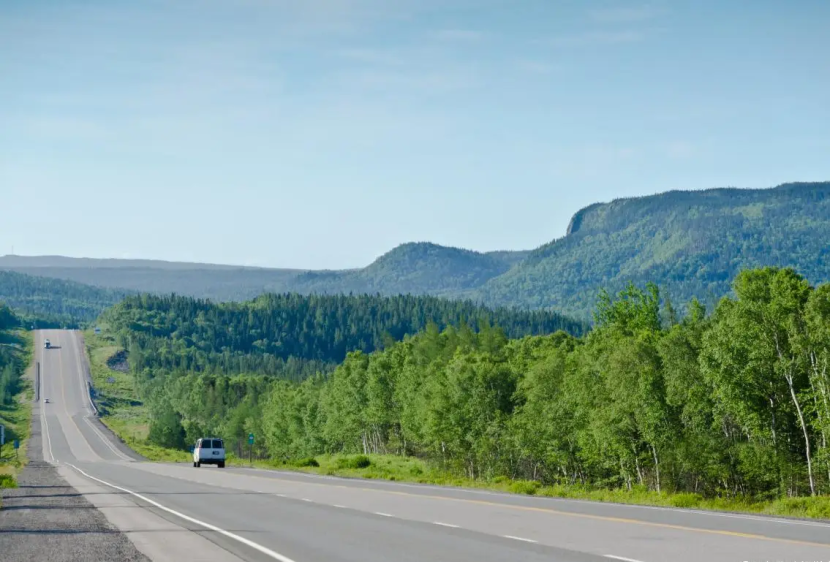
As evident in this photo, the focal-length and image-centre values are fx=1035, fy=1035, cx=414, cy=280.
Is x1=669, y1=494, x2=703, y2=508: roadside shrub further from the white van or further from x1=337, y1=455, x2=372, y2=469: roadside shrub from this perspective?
the white van

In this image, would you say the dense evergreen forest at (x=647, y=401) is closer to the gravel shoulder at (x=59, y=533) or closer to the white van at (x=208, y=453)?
the white van at (x=208, y=453)

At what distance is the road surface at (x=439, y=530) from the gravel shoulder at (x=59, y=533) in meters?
0.61

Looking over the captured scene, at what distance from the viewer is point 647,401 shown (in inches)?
2916

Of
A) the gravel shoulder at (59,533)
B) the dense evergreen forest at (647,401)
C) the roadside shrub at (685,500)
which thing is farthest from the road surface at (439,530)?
the dense evergreen forest at (647,401)

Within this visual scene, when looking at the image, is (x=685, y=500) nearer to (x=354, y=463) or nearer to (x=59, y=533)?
(x=59, y=533)

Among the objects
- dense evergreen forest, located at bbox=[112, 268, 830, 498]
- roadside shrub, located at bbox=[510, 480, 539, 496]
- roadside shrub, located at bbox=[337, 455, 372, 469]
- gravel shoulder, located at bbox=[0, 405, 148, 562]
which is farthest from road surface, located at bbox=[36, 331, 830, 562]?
roadside shrub, located at bbox=[337, 455, 372, 469]

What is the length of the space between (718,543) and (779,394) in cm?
4869

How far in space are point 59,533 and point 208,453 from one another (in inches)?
2174

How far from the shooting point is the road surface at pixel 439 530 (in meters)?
18.6

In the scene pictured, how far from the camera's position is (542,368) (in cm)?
8950

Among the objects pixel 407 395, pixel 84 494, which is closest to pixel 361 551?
pixel 84 494

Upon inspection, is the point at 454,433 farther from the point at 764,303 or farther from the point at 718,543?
the point at 718,543

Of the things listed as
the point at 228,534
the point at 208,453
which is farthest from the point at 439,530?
the point at 208,453

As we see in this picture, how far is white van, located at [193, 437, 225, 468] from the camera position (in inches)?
3113
